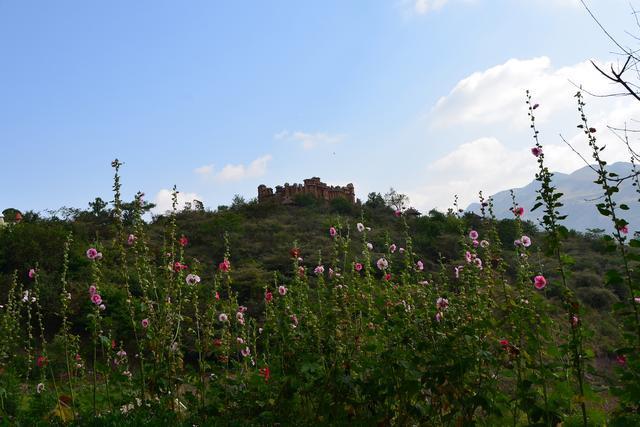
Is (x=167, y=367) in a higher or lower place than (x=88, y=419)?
higher

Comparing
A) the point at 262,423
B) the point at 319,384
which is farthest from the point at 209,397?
the point at 319,384

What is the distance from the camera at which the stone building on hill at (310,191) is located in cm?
3544

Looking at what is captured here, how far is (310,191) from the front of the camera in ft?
119

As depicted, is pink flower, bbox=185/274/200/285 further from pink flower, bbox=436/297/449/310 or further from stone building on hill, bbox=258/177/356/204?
stone building on hill, bbox=258/177/356/204

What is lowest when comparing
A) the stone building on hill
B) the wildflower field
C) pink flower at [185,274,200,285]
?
the wildflower field

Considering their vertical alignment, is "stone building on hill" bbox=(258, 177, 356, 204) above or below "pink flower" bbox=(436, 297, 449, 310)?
above

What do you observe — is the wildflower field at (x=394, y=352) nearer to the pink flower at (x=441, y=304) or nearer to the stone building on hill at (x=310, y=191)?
the pink flower at (x=441, y=304)

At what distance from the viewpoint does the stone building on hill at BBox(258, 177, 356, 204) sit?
116ft

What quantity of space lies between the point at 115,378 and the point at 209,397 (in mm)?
901

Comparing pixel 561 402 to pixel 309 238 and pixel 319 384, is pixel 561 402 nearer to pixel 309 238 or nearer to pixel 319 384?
pixel 319 384

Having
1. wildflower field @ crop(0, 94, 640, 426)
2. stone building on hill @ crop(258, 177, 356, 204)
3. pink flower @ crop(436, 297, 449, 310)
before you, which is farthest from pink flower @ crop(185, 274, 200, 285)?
stone building on hill @ crop(258, 177, 356, 204)

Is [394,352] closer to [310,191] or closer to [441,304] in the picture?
[441,304]

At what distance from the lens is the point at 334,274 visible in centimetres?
451

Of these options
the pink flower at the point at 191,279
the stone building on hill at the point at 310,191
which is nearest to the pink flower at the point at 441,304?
the pink flower at the point at 191,279
